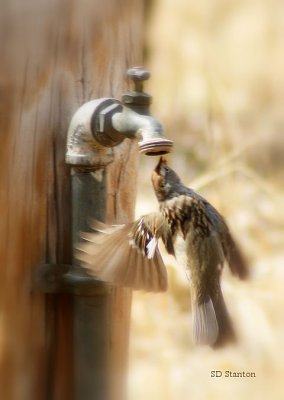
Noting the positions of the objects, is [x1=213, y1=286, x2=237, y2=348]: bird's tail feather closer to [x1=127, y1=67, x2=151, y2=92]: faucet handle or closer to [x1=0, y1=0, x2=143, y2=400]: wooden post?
[x1=0, y1=0, x2=143, y2=400]: wooden post

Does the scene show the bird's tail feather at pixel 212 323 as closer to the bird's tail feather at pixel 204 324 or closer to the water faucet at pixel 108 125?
the bird's tail feather at pixel 204 324

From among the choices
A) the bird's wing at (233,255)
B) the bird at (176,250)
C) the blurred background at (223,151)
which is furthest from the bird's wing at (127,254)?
the blurred background at (223,151)

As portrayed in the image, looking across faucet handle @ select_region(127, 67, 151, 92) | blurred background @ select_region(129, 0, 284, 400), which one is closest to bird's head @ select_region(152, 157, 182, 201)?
faucet handle @ select_region(127, 67, 151, 92)

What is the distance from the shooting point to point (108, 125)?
1229mm

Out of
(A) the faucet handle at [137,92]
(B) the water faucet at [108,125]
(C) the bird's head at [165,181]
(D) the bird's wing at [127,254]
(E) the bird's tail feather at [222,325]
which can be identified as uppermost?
(A) the faucet handle at [137,92]

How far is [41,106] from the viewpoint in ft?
4.04

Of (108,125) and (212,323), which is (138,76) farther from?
(212,323)

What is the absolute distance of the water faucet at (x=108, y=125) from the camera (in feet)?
3.84

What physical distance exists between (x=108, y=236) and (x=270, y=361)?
4.09 feet

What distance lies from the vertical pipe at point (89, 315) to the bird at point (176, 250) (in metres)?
0.02

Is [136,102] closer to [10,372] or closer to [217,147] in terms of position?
[10,372]

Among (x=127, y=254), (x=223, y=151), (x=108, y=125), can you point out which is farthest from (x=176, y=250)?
(x=223, y=151)

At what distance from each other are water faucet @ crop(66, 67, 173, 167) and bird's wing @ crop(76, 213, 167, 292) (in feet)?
0.32

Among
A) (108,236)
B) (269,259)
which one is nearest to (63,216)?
(108,236)
